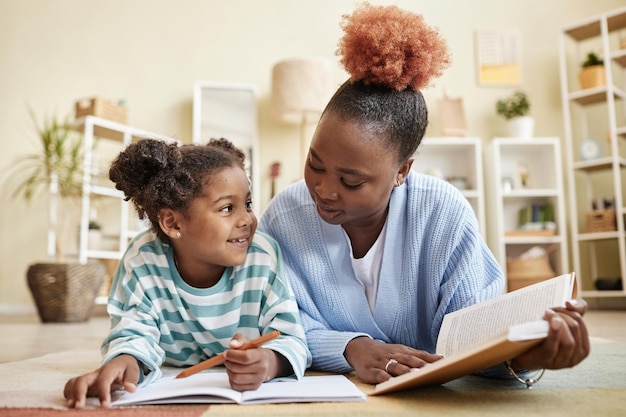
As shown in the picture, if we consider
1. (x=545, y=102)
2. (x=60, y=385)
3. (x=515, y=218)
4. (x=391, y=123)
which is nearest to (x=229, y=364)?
(x=60, y=385)

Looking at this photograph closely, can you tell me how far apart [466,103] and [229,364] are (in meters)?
3.34

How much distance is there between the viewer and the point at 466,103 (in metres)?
3.94

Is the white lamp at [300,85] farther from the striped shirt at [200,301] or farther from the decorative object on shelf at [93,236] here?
the striped shirt at [200,301]

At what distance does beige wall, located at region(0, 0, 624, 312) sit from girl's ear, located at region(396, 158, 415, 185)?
8.96 feet

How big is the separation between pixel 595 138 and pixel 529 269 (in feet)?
3.33

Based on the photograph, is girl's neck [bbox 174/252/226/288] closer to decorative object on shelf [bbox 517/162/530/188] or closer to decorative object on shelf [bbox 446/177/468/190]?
decorative object on shelf [bbox 446/177/468/190]

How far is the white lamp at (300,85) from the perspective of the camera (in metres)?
3.49

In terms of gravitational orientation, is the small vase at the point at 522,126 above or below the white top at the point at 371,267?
above

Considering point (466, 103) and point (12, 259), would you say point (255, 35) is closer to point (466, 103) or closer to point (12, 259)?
point (466, 103)

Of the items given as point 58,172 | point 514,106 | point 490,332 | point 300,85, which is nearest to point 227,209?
point 490,332

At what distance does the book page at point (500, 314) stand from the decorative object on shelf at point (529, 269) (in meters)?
2.45

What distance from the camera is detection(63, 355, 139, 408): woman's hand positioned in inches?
34.2

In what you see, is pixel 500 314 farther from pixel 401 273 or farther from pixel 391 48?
pixel 391 48

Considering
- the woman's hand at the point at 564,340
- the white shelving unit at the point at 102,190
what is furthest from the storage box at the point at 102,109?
the woman's hand at the point at 564,340
